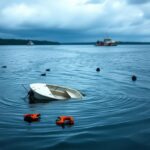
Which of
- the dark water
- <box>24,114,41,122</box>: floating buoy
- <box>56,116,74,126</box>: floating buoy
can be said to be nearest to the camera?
the dark water

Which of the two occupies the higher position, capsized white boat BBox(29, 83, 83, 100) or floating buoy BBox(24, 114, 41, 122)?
floating buoy BBox(24, 114, 41, 122)

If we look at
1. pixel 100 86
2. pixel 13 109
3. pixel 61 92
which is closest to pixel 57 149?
pixel 13 109

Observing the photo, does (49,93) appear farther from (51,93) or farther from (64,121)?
(64,121)

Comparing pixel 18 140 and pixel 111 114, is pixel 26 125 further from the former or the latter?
pixel 111 114

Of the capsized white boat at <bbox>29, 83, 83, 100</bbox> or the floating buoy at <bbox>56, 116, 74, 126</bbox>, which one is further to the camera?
the capsized white boat at <bbox>29, 83, 83, 100</bbox>

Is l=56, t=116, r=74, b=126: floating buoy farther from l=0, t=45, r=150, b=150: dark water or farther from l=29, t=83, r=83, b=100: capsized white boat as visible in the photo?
l=29, t=83, r=83, b=100: capsized white boat

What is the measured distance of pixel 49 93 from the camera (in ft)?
115

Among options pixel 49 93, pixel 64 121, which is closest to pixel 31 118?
pixel 64 121

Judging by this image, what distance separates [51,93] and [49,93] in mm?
983

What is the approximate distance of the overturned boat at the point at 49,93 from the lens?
33688mm

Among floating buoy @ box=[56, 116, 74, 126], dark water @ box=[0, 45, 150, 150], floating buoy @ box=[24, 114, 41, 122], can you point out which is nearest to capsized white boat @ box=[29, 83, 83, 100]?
dark water @ box=[0, 45, 150, 150]

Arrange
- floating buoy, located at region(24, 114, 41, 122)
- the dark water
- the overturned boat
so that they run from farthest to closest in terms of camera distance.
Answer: the overturned boat → floating buoy, located at region(24, 114, 41, 122) → the dark water

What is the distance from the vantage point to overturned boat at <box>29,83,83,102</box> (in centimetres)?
3369

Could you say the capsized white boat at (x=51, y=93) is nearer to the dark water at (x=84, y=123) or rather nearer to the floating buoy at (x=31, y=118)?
the dark water at (x=84, y=123)
